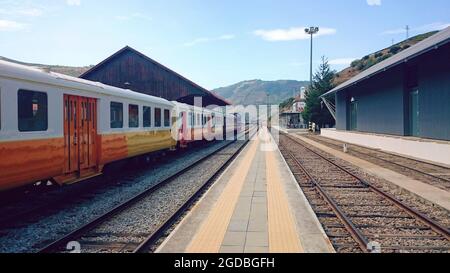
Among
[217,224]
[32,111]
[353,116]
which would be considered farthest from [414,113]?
[32,111]

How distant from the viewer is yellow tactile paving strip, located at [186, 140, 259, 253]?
19.8 ft

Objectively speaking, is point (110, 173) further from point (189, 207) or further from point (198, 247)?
point (198, 247)

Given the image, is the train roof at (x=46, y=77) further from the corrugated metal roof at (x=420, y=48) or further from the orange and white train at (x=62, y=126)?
the corrugated metal roof at (x=420, y=48)

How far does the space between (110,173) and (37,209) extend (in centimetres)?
572

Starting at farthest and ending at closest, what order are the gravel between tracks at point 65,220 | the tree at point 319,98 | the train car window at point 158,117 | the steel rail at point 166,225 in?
the tree at point 319,98, the train car window at point 158,117, the gravel between tracks at point 65,220, the steel rail at point 166,225

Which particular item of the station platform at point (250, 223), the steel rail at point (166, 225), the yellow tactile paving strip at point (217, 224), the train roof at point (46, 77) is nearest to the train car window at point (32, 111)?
the train roof at point (46, 77)

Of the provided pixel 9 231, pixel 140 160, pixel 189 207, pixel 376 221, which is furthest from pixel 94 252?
pixel 140 160

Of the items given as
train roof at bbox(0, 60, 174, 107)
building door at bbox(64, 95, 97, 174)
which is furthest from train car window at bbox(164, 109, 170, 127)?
building door at bbox(64, 95, 97, 174)

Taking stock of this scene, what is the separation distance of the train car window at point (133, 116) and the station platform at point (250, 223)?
4.14 m

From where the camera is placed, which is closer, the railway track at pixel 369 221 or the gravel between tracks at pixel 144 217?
the railway track at pixel 369 221

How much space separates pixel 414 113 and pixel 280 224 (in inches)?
713

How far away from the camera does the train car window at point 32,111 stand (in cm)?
789

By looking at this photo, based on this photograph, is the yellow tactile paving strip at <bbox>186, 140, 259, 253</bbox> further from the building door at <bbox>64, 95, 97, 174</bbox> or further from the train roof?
the train roof
